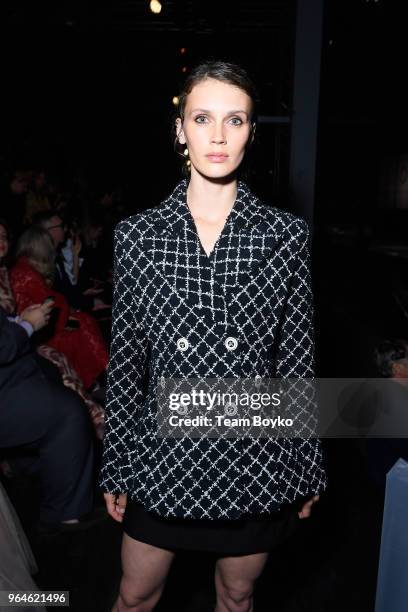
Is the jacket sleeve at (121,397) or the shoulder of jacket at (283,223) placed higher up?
the shoulder of jacket at (283,223)

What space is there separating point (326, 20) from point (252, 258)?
9.25 ft

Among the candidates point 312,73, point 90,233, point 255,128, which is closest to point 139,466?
point 255,128

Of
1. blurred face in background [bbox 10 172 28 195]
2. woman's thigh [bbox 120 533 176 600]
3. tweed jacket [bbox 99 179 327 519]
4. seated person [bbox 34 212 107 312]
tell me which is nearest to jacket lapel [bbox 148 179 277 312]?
tweed jacket [bbox 99 179 327 519]

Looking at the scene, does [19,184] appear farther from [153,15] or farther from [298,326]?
[298,326]

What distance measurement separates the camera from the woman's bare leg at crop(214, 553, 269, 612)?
1580mm

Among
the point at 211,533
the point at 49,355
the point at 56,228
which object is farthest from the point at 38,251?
the point at 211,533

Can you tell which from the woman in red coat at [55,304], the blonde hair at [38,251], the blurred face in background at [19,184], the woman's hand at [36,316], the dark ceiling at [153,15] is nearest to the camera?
the woman's hand at [36,316]

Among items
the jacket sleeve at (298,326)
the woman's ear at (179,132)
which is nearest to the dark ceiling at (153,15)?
the woman's ear at (179,132)

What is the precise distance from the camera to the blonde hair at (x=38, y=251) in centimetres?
382

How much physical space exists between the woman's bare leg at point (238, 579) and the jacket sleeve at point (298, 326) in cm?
50

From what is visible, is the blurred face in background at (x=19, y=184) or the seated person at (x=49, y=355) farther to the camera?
the blurred face in background at (x=19, y=184)

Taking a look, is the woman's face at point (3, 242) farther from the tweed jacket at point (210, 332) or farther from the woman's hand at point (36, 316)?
the tweed jacket at point (210, 332)

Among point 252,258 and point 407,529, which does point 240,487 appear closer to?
point 407,529

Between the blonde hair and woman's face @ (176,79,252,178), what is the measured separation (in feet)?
8.39
